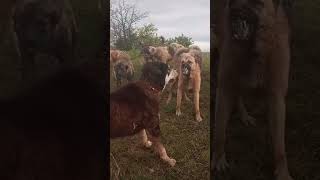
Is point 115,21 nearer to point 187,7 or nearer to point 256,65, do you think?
point 187,7

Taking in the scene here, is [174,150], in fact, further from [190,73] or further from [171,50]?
[171,50]

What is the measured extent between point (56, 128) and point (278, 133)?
236 cm

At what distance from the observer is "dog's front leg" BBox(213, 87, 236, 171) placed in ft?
16.5

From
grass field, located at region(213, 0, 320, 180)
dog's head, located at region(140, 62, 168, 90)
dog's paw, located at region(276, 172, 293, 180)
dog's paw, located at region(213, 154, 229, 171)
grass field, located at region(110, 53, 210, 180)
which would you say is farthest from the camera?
dog's head, located at region(140, 62, 168, 90)

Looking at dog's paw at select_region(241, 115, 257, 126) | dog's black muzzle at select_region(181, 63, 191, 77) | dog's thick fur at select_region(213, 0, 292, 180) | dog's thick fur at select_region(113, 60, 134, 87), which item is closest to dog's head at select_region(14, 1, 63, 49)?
dog's thick fur at select_region(113, 60, 134, 87)

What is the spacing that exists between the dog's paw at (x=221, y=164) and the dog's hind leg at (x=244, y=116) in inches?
17.2

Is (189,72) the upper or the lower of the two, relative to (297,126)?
upper

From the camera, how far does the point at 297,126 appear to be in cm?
488

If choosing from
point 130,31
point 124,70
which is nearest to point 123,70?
point 124,70

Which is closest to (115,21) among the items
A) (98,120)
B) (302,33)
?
(98,120)

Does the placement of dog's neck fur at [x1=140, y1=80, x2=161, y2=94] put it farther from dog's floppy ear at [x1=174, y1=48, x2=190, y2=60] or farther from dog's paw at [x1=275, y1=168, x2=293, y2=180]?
dog's paw at [x1=275, y1=168, x2=293, y2=180]

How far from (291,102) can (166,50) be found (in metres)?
1.44

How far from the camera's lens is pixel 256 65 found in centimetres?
496

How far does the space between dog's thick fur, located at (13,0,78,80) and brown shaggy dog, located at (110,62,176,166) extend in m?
0.71
